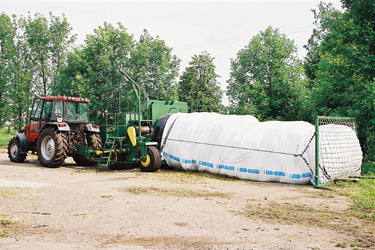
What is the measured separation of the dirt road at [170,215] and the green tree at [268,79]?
12273mm

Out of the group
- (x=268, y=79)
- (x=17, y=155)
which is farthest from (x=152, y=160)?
(x=268, y=79)

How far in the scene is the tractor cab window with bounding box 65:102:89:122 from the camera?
14570mm

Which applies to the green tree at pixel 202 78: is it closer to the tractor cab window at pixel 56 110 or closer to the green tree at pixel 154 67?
the green tree at pixel 154 67

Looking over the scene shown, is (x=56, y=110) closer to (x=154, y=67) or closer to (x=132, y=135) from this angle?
(x=132, y=135)

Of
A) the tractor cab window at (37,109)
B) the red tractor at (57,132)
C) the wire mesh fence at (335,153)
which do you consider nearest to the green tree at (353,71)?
the wire mesh fence at (335,153)

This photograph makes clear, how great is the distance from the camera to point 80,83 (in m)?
31.0

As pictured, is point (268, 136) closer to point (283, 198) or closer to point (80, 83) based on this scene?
point (283, 198)

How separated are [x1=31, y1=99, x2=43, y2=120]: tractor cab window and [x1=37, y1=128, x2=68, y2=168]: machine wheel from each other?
137 cm

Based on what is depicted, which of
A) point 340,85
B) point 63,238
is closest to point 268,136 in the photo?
point 340,85

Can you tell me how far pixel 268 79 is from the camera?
24219 millimetres

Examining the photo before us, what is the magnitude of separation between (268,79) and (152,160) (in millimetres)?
14279

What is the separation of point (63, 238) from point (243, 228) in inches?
117

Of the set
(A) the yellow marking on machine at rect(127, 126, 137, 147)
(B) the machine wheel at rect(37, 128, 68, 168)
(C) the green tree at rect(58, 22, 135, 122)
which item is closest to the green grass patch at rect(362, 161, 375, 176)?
(A) the yellow marking on machine at rect(127, 126, 137, 147)

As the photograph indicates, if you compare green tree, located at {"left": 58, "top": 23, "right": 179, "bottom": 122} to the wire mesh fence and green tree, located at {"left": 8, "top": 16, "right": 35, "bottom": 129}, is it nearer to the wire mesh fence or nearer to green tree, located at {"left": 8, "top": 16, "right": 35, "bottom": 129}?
green tree, located at {"left": 8, "top": 16, "right": 35, "bottom": 129}
